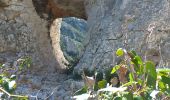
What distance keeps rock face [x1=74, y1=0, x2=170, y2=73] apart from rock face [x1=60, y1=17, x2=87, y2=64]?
3.26 m

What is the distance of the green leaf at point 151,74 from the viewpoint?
1138 mm

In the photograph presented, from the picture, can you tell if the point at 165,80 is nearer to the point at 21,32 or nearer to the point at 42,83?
the point at 42,83

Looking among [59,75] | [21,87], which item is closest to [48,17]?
[59,75]

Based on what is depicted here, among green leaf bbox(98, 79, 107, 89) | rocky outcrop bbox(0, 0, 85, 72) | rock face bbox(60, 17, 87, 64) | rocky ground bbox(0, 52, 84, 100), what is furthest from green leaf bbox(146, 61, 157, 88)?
rock face bbox(60, 17, 87, 64)

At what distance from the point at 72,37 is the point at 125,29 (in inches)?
221

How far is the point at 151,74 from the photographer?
114 centimetres

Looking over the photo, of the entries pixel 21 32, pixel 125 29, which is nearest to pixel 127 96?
pixel 125 29

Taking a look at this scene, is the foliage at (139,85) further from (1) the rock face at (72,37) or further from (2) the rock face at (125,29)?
(1) the rock face at (72,37)

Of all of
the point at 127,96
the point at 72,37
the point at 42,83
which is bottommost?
the point at 42,83

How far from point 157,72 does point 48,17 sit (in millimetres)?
4468

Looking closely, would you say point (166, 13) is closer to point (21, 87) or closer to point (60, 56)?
point (21, 87)

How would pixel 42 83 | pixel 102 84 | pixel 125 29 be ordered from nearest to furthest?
pixel 102 84 < pixel 125 29 < pixel 42 83

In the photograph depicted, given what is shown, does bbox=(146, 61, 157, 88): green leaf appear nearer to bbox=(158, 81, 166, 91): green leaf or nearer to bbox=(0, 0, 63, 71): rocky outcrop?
bbox=(158, 81, 166, 91): green leaf

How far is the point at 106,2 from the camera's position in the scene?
15.1 ft
